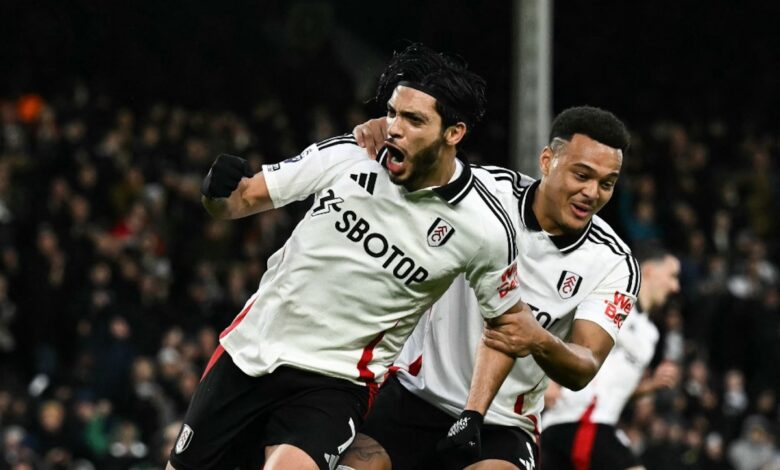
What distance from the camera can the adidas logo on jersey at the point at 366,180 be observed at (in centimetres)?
546

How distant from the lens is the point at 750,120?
67.9 feet

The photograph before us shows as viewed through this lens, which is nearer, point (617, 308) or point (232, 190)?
point (232, 190)

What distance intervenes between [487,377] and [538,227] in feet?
2.59

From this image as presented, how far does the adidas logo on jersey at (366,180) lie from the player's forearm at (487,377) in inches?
31.2

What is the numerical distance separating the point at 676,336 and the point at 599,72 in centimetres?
723

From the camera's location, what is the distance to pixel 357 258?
542 cm

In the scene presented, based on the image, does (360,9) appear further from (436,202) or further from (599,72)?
(436,202)

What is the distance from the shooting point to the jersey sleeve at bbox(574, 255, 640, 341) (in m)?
5.95

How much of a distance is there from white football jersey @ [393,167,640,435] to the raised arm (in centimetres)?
101

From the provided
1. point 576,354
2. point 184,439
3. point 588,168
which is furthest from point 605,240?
point 184,439

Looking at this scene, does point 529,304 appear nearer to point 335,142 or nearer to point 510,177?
point 510,177

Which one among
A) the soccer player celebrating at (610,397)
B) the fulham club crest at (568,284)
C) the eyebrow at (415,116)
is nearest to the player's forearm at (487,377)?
the fulham club crest at (568,284)

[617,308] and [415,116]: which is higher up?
[415,116]

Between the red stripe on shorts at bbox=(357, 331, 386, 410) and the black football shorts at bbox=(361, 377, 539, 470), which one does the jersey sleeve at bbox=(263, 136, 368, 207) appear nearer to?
the red stripe on shorts at bbox=(357, 331, 386, 410)
